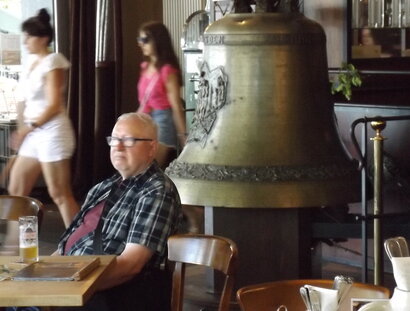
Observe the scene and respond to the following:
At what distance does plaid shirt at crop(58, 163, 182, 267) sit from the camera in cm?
402

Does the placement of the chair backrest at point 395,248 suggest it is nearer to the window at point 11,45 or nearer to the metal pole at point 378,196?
the metal pole at point 378,196

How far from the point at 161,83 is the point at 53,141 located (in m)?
1.17

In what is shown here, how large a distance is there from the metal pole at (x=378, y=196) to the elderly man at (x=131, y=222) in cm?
138

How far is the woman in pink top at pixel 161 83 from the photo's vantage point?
7.20 m

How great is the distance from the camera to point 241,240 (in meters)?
5.80

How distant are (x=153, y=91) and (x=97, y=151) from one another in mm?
2942

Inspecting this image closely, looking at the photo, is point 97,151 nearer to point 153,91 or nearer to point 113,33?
point 113,33

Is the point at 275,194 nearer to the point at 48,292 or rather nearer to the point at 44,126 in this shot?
the point at 44,126

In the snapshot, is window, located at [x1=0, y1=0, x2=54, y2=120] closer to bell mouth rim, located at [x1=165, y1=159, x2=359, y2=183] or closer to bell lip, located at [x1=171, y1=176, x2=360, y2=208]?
bell mouth rim, located at [x1=165, y1=159, x2=359, y2=183]

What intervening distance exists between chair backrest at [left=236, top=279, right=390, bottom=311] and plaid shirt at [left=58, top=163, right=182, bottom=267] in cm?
89

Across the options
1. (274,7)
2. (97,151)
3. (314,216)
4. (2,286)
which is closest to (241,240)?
(314,216)

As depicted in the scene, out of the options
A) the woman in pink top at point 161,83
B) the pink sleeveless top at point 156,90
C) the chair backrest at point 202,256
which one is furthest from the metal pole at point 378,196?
the pink sleeveless top at point 156,90

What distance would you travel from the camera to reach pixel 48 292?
133 inches

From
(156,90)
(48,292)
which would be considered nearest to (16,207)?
(48,292)
